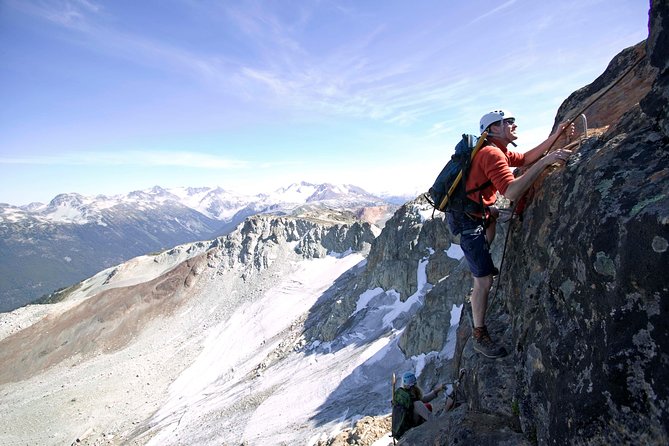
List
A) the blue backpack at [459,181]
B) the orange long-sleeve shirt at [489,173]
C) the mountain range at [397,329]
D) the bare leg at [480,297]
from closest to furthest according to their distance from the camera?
1. the mountain range at [397,329]
2. the orange long-sleeve shirt at [489,173]
3. the blue backpack at [459,181]
4. the bare leg at [480,297]

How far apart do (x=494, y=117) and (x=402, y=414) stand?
7.92m

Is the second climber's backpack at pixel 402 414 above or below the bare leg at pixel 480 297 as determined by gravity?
below

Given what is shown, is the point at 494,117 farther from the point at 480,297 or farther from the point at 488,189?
the point at 480,297

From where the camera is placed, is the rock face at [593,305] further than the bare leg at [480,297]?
No

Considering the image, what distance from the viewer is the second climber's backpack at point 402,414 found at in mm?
9727

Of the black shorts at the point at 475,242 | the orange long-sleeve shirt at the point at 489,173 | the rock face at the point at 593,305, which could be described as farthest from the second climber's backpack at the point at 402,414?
the orange long-sleeve shirt at the point at 489,173

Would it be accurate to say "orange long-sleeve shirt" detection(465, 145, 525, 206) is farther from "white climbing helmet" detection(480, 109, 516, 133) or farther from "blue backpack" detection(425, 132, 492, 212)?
"white climbing helmet" detection(480, 109, 516, 133)

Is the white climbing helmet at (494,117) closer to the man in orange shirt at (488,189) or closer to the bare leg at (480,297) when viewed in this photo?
the man in orange shirt at (488,189)

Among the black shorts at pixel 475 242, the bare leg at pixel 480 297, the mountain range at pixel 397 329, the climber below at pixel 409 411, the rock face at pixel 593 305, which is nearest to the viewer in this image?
the rock face at pixel 593 305

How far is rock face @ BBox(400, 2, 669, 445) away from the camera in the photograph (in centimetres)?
408

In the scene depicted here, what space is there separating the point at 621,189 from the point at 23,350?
12434cm

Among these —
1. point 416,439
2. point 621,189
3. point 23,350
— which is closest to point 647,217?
point 621,189

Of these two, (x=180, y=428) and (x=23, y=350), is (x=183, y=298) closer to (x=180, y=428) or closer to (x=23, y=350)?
(x=23, y=350)

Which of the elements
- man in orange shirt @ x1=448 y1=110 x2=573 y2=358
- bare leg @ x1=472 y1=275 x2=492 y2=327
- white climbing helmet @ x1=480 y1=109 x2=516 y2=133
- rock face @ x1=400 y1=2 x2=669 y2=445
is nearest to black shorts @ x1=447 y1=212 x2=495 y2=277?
man in orange shirt @ x1=448 y1=110 x2=573 y2=358
